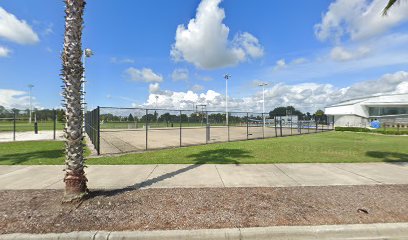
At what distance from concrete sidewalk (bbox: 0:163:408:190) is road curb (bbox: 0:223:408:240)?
2379 mm

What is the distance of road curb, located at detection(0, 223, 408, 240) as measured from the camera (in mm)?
3695

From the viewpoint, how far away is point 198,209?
4.65m

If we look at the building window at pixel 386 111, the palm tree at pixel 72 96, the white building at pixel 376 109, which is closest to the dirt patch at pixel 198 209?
the palm tree at pixel 72 96

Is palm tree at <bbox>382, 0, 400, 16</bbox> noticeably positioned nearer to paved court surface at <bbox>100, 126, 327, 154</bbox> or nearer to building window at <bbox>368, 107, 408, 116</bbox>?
paved court surface at <bbox>100, 126, 327, 154</bbox>

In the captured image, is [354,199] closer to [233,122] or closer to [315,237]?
[315,237]

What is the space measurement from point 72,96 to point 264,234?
4239 millimetres

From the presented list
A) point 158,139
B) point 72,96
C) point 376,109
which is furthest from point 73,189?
point 376,109

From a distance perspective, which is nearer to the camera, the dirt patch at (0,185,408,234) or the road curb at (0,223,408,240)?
the road curb at (0,223,408,240)

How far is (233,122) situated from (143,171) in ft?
47.8

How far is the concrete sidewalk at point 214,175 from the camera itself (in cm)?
644

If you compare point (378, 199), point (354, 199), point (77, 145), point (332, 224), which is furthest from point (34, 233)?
point (378, 199)

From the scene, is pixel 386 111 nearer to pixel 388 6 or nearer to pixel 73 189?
pixel 388 6

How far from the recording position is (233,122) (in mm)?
21703

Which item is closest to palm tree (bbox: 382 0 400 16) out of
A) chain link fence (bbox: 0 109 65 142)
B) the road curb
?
the road curb
